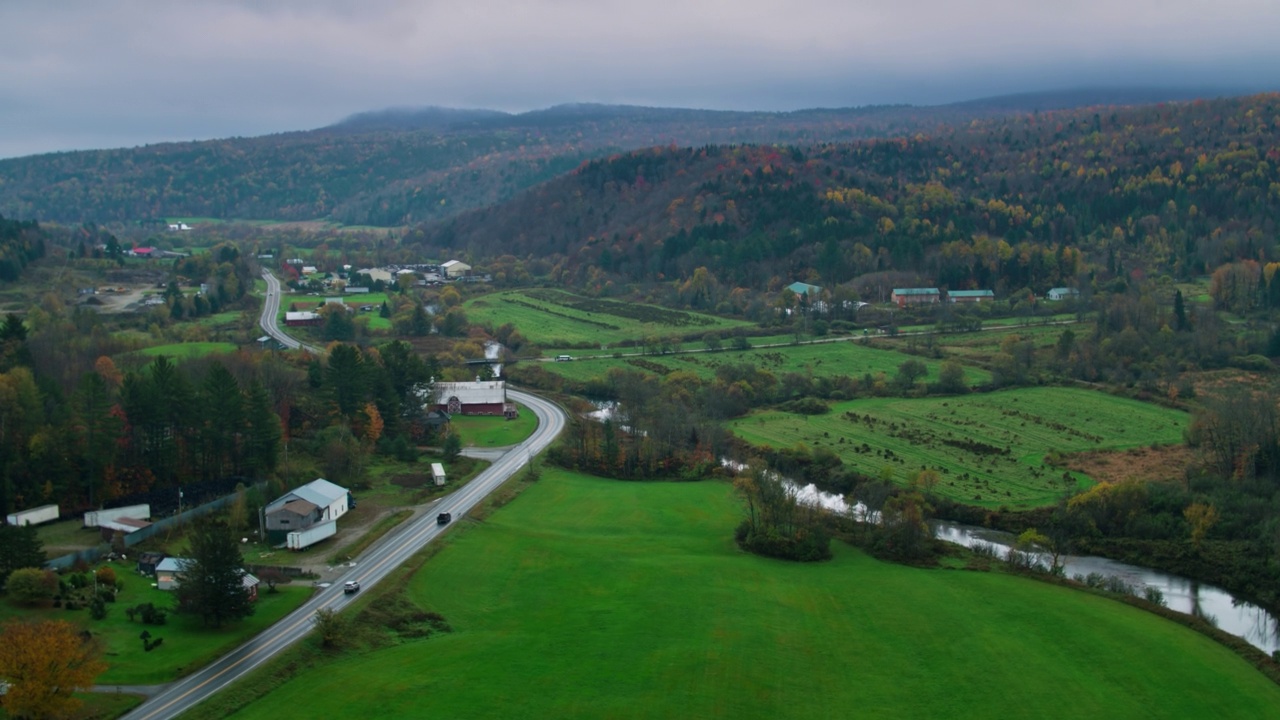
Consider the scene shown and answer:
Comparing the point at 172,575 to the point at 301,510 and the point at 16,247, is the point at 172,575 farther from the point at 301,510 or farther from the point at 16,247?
the point at 16,247

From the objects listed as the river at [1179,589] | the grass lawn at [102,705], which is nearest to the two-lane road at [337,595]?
the grass lawn at [102,705]

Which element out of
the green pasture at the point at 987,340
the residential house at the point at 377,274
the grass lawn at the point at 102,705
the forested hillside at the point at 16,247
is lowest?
the green pasture at the point at 987,340

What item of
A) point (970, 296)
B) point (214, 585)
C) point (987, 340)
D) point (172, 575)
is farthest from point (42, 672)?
point (970, 296)

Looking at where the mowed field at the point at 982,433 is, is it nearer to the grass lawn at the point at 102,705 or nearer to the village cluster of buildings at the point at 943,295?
the grass lawn at the point at 102,705

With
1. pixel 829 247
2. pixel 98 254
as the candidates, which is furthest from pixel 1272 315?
pixel 98 254

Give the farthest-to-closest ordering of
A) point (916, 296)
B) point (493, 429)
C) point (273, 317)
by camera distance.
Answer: point (916, 296), point (273, 317), point (493, 429)

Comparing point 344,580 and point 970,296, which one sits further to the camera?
point 970,296
